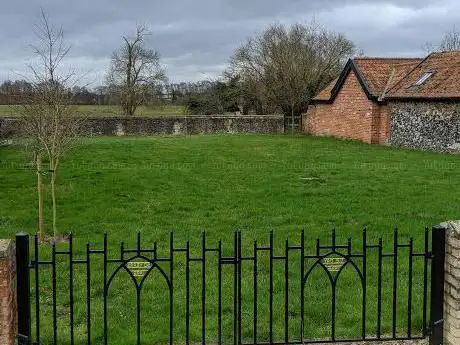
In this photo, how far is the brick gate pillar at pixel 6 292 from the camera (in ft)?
15.5

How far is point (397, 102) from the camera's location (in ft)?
92.3

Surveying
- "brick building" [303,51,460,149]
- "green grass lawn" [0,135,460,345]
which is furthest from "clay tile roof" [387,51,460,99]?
"green grass lawn" [0,135,460,345]

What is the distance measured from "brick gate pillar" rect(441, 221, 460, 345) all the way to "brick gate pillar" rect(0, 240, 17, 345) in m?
4.03

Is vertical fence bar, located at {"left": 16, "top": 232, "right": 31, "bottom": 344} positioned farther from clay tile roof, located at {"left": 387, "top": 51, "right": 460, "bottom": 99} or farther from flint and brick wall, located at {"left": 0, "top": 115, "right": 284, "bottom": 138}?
flint and brick wall, located at {"left": 0, "top": 115, "right": 284, "bottom": 138}

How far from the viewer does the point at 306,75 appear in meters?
46.0

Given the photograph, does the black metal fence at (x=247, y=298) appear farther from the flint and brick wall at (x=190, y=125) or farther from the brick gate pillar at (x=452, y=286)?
the flint and brick wall at (x=190, y=125)

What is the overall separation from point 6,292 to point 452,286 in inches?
159

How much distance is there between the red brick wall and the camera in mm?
29438

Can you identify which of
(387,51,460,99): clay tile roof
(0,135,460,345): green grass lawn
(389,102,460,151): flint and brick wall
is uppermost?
(387,51,460,99): clay tile roof

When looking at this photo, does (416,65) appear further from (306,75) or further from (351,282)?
(351,282)

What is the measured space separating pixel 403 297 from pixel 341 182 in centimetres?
888

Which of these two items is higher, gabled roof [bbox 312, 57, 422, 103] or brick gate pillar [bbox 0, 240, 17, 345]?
gabled roof [bbox 312, 57, 422, 103]

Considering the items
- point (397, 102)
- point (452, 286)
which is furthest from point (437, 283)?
point (397, 102)

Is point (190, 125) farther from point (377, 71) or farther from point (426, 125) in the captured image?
point (426, 125)
